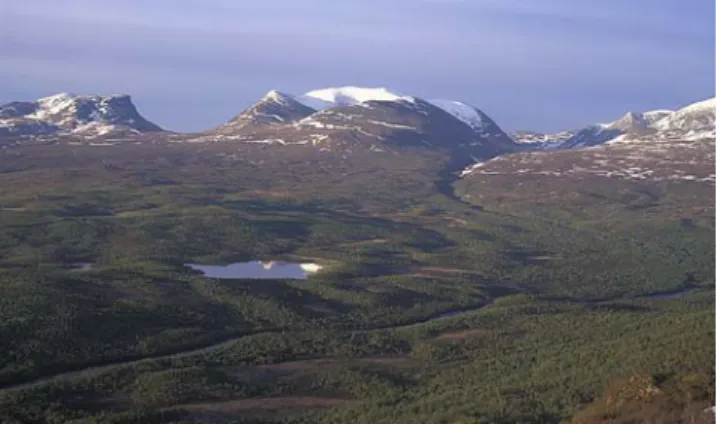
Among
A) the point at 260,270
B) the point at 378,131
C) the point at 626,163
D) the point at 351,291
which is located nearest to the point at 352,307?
the point at 351,291

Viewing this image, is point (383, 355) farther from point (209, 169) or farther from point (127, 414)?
point (209, 169)

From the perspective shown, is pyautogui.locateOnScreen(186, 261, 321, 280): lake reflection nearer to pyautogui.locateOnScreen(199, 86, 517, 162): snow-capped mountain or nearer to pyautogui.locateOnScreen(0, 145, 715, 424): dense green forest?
pyautogui.locateOnScreen(0, 145, 715, 424): dense green forest

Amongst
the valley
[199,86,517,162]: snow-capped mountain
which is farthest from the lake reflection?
[199,86,517,162]: snow-capped mountain

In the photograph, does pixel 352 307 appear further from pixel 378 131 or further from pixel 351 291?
pixel 378 131

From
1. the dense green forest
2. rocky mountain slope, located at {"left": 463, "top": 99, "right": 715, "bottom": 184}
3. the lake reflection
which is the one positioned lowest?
the lake reflection

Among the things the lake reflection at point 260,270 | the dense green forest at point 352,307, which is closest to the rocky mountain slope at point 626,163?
the dense green forest at point 352,307

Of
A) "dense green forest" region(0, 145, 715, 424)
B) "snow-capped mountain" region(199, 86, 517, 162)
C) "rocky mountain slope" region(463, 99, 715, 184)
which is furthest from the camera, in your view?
"snow-capped mountain" region(199, 86, 517, 162)

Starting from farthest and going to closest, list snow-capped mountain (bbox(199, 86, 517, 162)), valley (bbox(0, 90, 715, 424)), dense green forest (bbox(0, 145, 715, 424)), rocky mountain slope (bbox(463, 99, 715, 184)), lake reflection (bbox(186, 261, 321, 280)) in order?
snow-capped mountain (bbox(199, 86, 517, 162)) < rocky mountain slope (bbox(463, 99, 715, 184)) < lake reflection (bbox(186, 261, 321, 280)) < valley (bbox(0, 90, 715, 424)) < dense green forest (bbox(0, 145, 715, 424))

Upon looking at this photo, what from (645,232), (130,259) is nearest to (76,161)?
(130,259)
